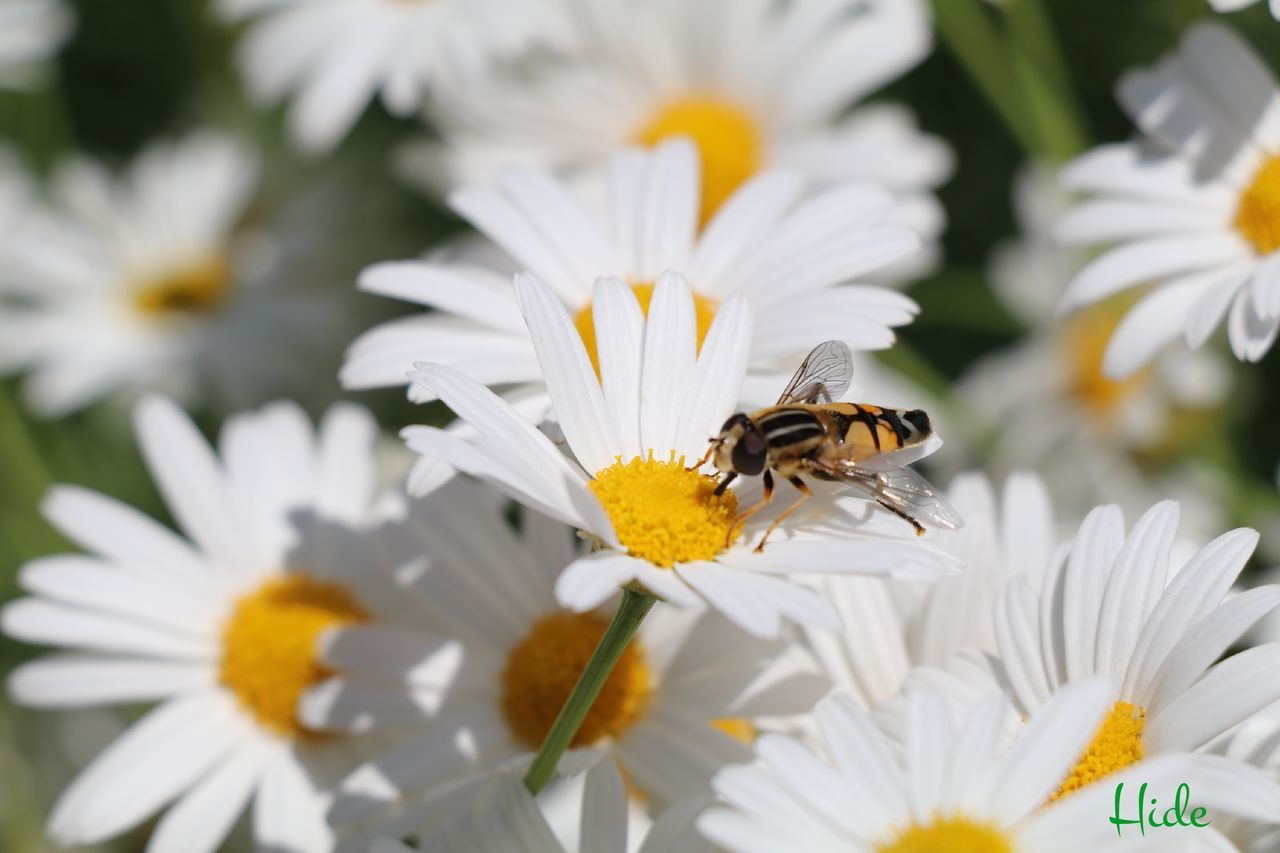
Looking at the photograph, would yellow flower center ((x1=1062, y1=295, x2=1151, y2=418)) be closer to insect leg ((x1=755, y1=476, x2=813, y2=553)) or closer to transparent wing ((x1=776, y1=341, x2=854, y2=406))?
transparent wing ((x1=776, y1=341, x2=854, y2=406))

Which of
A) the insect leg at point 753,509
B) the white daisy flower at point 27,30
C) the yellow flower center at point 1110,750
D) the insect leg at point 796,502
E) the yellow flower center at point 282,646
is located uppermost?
the white daisy flower at point 27,30

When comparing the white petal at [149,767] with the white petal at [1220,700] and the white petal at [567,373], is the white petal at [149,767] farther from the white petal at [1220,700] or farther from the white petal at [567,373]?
the white petal at [1220,700]

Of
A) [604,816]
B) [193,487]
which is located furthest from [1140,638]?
[193,487]

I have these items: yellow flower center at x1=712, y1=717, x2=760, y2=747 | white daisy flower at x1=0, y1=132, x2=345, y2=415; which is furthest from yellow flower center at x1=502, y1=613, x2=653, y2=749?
white daisy flower at x1=0, y1=132, x2=345, y2=415

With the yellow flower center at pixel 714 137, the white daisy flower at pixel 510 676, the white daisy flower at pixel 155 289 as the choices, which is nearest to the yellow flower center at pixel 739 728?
the white daisy flower at pixel 510 676

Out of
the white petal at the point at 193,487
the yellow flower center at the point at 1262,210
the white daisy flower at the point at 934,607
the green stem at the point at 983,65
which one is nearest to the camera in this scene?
the white daisy flower at the point at 934,607

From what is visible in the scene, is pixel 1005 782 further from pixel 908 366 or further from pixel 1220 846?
pixel 908 366
